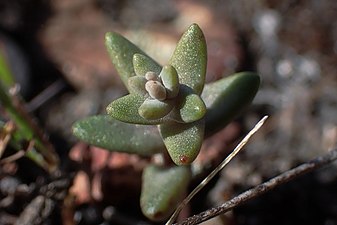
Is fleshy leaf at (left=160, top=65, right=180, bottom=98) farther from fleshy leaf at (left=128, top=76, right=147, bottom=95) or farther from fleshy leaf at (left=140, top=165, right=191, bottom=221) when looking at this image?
fleshy leaf at (left=140, top=165, right=191, bottom=221)

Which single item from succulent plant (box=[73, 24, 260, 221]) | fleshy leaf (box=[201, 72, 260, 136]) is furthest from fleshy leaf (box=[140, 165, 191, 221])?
fleshy leaf (box=[201, 72, 260, 136])

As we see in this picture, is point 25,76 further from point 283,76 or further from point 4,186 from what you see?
point 283,76

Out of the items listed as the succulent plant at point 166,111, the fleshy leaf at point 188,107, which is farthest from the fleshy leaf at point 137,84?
the fleshy leaf at point 188,107

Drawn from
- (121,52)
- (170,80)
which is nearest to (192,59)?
(170,80)

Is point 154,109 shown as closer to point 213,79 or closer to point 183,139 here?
point 183,139

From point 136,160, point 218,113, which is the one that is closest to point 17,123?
point 136,160

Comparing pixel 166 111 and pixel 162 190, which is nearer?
pixel 166 111

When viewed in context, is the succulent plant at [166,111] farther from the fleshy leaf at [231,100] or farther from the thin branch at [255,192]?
the thin branch at [255,192]

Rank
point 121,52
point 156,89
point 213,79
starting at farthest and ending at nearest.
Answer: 1. point 213,79
2. point 121,52
3. point 156,89
